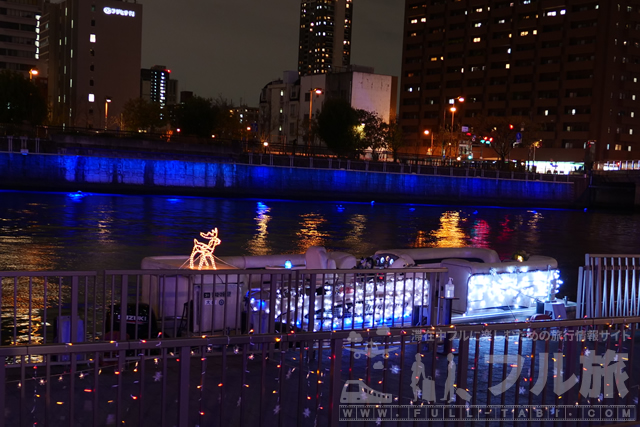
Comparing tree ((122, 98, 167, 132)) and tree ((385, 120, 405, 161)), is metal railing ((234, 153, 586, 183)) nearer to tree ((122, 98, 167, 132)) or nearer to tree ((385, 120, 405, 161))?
tree ((385, 120, 405, 161))

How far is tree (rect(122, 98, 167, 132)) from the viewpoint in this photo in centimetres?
9862

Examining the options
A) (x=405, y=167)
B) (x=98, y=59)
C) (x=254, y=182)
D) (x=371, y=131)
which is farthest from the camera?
(x=98, y=59)

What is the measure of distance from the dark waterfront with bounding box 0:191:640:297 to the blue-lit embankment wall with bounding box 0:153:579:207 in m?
2.60

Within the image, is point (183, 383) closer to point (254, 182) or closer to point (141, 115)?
point (254, 182)

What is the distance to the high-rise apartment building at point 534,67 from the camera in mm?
105062

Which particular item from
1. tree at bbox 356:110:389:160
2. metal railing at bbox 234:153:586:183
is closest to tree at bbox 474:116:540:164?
tree at bbox 356:110:389:160

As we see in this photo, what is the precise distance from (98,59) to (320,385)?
109m

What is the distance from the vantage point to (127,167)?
60656 mm

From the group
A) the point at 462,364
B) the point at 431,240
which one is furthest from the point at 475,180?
the point at 462,364

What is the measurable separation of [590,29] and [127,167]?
2982 inches

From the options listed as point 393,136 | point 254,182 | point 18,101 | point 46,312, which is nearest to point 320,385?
point 46,312

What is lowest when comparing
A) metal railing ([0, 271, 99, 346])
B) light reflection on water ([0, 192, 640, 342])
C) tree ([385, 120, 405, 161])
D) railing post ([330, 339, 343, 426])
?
light reflection on water ([0, 192, 640, 342])

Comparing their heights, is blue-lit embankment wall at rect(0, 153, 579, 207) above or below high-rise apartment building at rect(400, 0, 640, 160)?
below

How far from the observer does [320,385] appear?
21.4 ft
